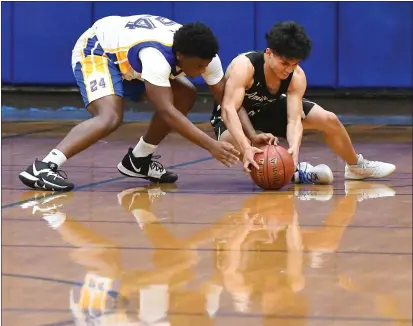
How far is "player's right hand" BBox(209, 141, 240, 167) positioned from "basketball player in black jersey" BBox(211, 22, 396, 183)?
0.18 meters

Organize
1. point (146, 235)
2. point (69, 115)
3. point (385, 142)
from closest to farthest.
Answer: point (146, 235) < point (385, 142) < point (69, 115)

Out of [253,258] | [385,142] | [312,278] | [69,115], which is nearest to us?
[312,278]

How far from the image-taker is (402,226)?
460 centimetres

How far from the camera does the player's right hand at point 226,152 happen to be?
5.21 m

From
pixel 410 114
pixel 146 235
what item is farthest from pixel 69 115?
pixel 146 235

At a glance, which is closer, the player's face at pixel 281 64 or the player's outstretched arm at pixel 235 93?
the player's face at pixel 281 64

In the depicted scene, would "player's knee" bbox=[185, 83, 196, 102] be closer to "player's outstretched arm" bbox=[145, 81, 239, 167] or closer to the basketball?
"player's outstretched arm" bbox=[145, 81, 239, 167]

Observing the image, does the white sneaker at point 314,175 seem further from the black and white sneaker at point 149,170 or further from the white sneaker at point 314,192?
the black and white sneaker at point 149,170

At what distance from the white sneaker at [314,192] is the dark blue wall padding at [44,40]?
18.3 feet

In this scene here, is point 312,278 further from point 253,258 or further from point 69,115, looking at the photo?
point 69,115

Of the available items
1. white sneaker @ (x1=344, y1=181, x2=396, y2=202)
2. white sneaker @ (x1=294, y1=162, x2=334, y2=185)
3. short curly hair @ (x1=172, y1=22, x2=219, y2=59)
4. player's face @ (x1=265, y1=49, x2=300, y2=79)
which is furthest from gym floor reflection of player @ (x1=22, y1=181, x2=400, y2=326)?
short curly hair @ (x1=172, y1=22, x2=219, y2=59)

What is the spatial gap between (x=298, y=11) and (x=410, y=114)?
1.53 meters

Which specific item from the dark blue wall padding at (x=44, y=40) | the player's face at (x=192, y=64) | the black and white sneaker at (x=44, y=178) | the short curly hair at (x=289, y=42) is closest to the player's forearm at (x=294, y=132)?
the short curly hair at (x=289, y=42)

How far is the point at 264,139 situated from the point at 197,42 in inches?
24.7
